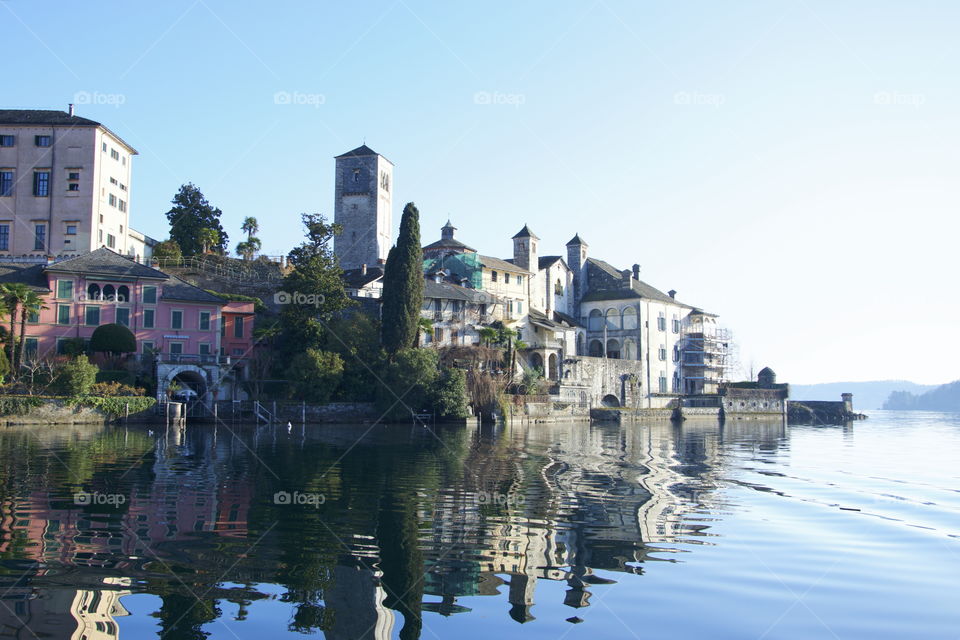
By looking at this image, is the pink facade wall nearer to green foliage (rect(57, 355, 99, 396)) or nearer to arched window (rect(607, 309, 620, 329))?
green foliage (rect(57, 355, 99, 396))

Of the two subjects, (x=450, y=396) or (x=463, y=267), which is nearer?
(x=450, y=396)

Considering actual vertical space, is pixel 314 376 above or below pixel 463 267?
below

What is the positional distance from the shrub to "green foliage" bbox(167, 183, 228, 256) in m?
25.4

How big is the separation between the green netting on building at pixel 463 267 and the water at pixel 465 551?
156ft

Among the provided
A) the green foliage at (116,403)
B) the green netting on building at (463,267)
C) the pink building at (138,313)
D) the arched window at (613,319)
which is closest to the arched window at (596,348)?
the arched window at (613,319)

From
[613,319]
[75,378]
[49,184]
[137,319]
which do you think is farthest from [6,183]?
[613,319]

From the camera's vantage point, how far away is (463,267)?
73750mm

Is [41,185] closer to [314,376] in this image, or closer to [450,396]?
[314,376]

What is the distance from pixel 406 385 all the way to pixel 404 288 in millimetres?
7303

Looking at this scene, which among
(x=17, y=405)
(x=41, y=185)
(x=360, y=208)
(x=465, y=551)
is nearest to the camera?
(x=465, y=551)

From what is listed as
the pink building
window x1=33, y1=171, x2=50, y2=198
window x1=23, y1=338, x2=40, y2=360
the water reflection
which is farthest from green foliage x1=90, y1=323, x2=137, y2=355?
the water reflection

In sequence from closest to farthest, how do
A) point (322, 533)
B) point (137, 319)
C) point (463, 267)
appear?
point (322, 533), point (137, 319), point (463, 267)

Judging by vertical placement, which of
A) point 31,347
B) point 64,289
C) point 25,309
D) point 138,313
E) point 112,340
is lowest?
point 31,347

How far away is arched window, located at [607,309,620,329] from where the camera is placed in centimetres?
8644
